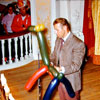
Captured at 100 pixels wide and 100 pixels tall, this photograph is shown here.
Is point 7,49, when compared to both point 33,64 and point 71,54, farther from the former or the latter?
point 71,54

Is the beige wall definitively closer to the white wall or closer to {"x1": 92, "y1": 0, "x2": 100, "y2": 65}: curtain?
the white wall

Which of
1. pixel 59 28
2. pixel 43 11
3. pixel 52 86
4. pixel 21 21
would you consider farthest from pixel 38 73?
pixel 21 21

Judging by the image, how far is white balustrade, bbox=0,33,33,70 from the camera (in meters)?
4.95

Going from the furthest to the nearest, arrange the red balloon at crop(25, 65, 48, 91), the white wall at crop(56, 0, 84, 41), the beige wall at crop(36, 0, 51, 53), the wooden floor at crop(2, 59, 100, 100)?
the beige wall at crop(36, 0, 51, 53), the white wall at crop(56, 0, 84, 41), the wooden floor at crop(2, 59, 100, 100), the red balloon at crop(25, 65, 48, 91)

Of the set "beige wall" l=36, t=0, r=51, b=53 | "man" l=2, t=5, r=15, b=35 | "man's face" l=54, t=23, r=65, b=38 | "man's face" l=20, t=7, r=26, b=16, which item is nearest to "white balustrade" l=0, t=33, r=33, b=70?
"beige wall" l=36, t=0, r=51, b=53

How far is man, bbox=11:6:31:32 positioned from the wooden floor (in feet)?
4.69

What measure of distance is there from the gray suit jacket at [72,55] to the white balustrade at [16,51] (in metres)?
2.70

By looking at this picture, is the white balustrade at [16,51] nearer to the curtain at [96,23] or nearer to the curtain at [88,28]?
the curtain at [88,28]

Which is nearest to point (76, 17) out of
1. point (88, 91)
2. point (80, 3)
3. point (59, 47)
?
point (80, 3)

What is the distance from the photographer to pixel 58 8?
16.3 feet

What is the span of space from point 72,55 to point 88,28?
2.87 meters

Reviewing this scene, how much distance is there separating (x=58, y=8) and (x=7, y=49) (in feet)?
4.82

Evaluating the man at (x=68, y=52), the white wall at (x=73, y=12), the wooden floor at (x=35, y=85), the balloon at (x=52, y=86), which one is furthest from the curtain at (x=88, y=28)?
the balloon at (x=52, y=86)

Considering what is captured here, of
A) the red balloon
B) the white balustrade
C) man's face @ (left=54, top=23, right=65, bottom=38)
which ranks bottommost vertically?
the white balustrade
